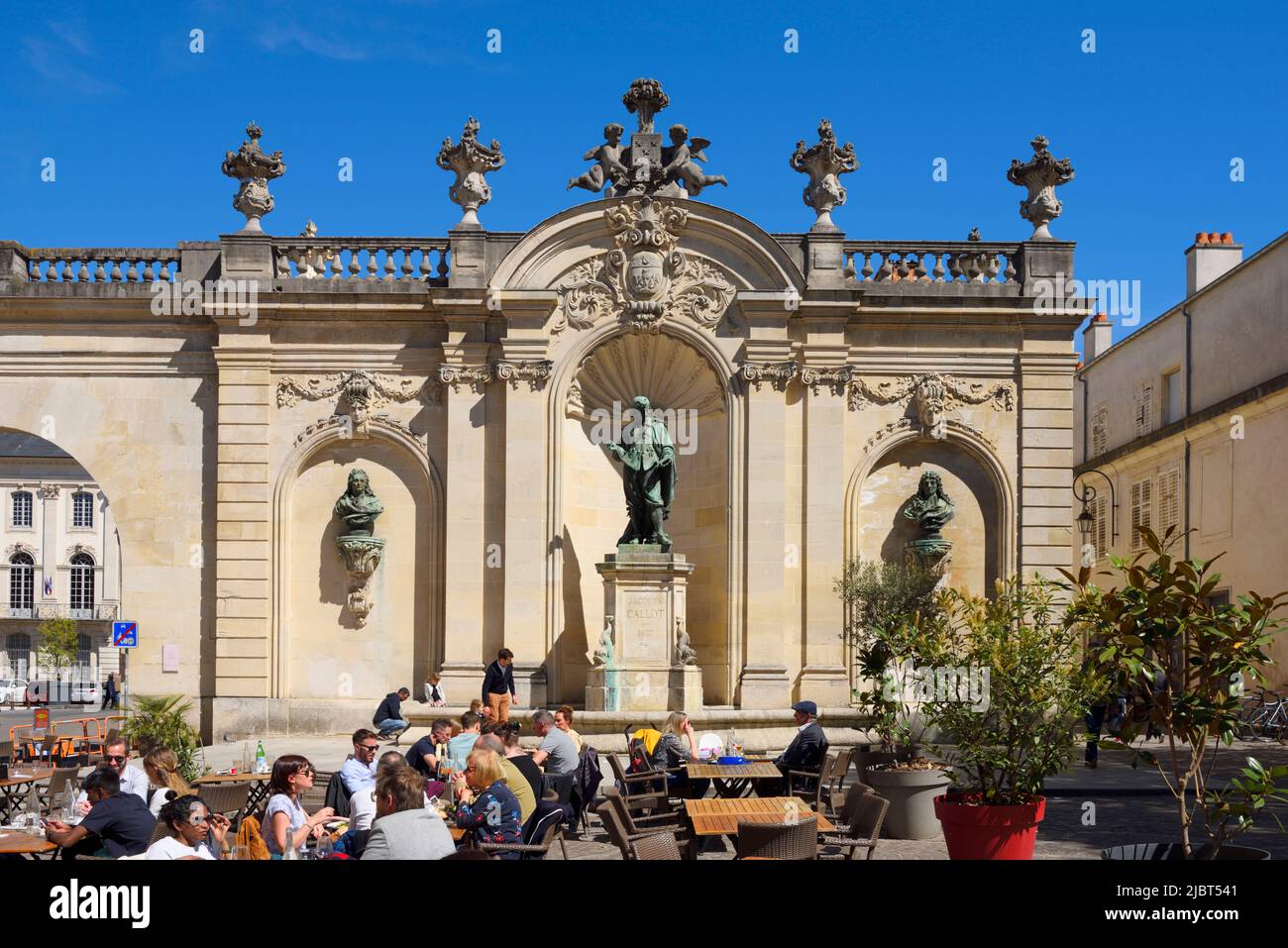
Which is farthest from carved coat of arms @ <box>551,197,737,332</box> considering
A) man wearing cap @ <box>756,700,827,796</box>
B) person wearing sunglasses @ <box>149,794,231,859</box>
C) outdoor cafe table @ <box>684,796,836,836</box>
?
person wearing sunglasses @ <box>149,794,231,859</box>

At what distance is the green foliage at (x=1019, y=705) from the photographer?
387 inches

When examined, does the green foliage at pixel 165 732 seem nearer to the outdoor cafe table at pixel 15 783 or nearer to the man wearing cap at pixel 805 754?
the outdoor cafe table at pixel 15 783

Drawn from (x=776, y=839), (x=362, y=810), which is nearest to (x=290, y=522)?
(x=362, y=810)

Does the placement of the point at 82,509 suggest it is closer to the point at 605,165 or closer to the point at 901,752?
the point at 605,165

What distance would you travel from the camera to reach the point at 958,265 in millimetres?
22609

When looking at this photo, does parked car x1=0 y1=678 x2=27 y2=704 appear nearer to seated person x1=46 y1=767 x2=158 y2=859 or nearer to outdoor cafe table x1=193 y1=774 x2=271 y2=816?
outdoor cafe table x1=193 y1=774 x2=271 y2=816

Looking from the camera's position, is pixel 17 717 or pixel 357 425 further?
pixel 17 717

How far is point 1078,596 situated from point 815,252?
13.8 m

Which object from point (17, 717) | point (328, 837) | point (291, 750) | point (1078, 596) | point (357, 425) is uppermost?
point (357, 425)

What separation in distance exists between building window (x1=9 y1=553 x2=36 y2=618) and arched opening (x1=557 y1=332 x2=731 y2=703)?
4701 cm

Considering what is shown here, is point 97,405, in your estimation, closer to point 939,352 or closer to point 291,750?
point 291,750

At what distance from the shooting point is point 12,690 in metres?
57.7

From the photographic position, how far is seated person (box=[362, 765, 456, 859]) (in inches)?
293
